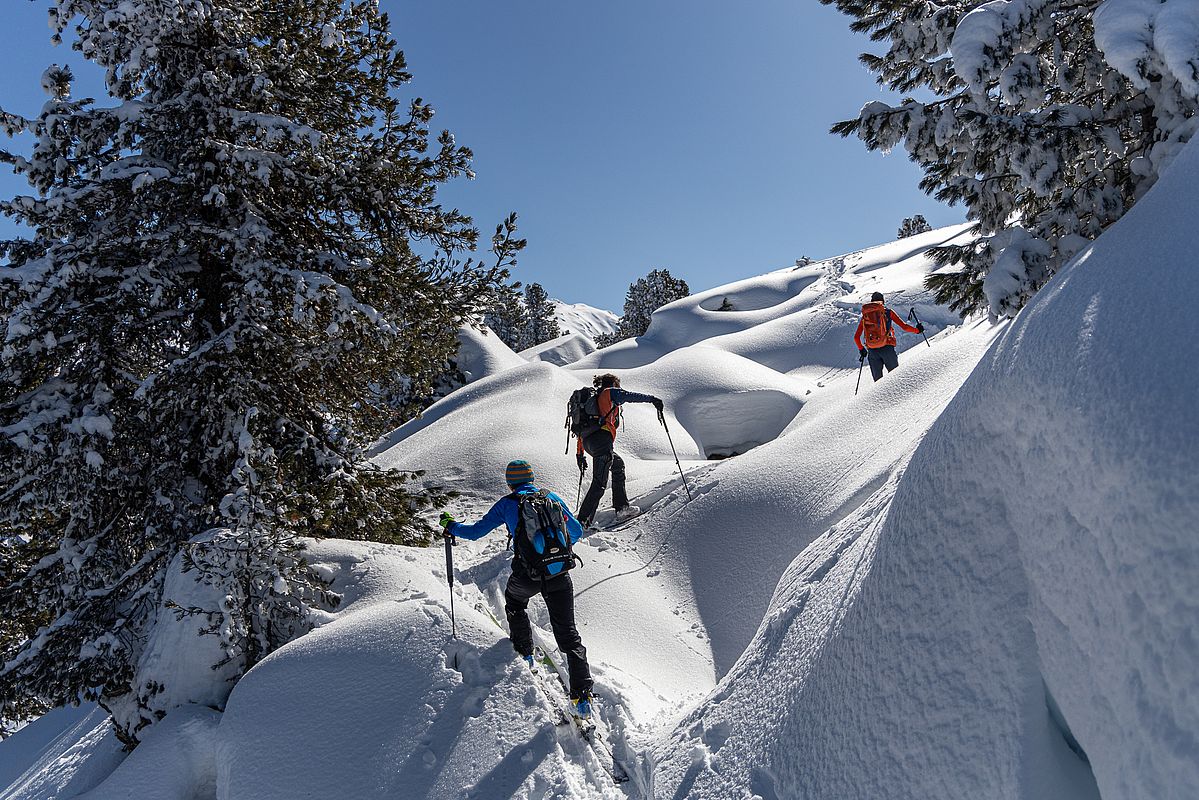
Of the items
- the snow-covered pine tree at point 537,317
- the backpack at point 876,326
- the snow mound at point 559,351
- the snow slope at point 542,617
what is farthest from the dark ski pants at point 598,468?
the snow-covered pine tree at point 537,317

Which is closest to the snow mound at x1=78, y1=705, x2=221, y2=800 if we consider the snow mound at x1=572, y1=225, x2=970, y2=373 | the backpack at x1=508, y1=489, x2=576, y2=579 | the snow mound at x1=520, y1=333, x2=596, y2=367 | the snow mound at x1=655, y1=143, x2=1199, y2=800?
the backpack at x1=508, y1=489, x2=576, y2=579

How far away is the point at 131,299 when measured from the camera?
6.44 m

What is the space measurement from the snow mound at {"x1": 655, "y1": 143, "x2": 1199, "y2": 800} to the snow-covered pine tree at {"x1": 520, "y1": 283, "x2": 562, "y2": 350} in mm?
53558

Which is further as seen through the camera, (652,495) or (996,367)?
(652,495)

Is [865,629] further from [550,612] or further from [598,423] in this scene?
[598,423]

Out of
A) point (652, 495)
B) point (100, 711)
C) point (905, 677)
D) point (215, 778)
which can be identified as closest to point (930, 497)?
point (905, 677)

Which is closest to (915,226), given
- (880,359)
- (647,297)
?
(647,297)

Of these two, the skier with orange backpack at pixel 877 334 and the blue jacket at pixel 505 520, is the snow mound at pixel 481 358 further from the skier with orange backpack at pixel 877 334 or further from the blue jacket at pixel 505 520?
the blue jacket at pixel 505 520

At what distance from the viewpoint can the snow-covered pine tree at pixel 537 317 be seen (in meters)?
56.8

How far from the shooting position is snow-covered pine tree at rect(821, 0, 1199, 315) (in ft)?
14.4

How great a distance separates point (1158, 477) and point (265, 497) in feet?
22.1

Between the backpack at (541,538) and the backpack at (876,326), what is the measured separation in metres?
8.98

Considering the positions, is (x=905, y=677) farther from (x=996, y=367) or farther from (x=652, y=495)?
(x=652, y=495)

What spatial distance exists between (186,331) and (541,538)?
5226mm
